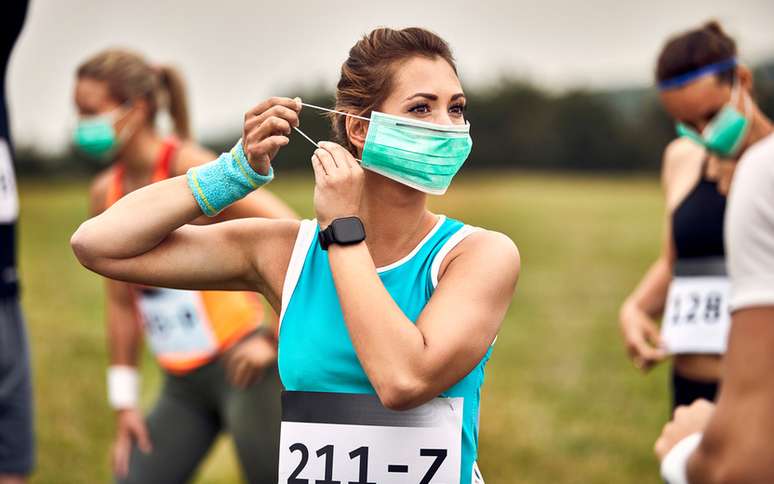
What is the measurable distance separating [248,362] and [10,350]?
3.82 feet

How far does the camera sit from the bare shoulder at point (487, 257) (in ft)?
8.42

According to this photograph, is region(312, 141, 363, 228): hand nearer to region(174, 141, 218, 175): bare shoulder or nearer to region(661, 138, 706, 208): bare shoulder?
region(174, 141, 218, 175): bare shoulder

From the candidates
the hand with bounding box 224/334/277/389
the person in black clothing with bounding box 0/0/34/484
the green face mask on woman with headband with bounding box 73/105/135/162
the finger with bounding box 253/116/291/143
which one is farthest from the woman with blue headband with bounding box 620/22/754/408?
the person in black clothing with bounding box 0/0/34/484

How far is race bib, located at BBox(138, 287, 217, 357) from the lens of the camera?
4.60 m

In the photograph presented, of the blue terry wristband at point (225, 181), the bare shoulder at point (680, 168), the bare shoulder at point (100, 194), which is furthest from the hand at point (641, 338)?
the bare shoulder at point (100, 194)

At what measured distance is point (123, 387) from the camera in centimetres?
490

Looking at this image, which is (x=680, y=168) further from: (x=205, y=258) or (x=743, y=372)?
(x=743, y=372)

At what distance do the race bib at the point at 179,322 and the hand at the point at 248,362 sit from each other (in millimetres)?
145

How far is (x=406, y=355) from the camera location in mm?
2373

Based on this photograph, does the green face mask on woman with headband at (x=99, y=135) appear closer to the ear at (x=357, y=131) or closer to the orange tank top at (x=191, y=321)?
the orange tank top at (x=191, y=321)

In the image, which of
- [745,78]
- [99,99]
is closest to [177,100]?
Result: [99,99]

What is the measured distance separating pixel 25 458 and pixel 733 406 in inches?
149

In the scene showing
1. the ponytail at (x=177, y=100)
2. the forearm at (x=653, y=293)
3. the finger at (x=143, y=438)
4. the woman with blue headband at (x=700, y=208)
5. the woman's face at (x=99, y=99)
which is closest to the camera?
the woman with blue headband at (x=700, y=208)

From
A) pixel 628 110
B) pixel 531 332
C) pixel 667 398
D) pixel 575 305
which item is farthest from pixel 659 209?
pixel 667 398
